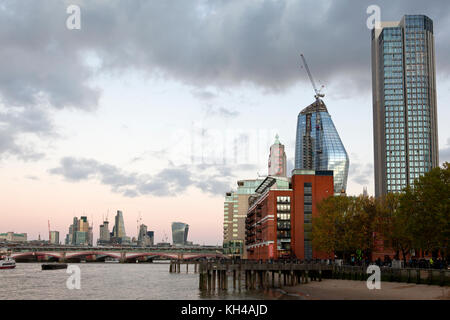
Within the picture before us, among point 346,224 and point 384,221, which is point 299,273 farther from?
point 384,221

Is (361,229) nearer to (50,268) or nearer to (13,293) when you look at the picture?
(13,293)

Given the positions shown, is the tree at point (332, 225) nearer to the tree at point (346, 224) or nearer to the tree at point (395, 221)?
the tree at point (346, 224)

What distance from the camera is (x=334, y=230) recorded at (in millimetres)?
105688

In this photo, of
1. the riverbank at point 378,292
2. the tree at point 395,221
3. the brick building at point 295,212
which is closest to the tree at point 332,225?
the tree at point 395,221

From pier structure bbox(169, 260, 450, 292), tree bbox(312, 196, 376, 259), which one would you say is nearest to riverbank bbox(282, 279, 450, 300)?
pier structure bbox(169, 260, 450, 292)

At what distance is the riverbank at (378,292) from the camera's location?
55.0m

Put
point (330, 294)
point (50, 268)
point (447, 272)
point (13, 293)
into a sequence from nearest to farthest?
1. point (447, 272)
2. point (330, 294)
3. point (13, 293)
4. point (50, 268)

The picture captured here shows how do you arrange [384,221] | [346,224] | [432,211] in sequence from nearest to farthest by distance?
[432,211] < [346,224] < [384,221]

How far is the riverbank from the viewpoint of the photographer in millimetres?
55000

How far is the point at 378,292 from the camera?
63.1m

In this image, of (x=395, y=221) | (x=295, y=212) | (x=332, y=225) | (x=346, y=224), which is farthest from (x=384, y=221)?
(x=295, y=212)

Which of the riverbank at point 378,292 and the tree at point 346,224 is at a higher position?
the tree at point 346,224
